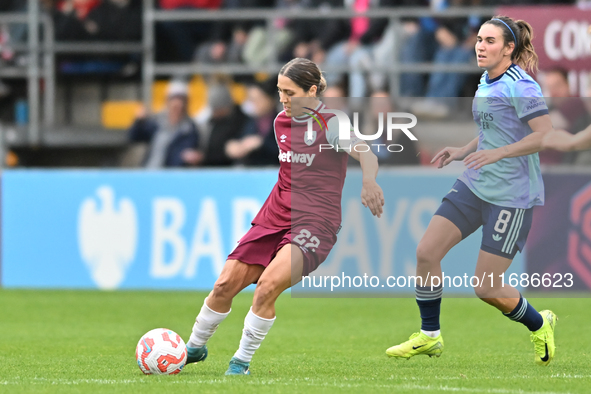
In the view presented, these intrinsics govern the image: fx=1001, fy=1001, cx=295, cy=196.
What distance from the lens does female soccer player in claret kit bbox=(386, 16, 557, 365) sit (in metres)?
5.91

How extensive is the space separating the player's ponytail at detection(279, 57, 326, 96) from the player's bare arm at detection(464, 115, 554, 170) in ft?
3.43

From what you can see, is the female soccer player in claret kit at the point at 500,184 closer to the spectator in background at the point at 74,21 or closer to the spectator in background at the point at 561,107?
the spectator in background at the point at 561,107

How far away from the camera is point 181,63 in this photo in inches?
569

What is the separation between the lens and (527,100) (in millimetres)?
5812

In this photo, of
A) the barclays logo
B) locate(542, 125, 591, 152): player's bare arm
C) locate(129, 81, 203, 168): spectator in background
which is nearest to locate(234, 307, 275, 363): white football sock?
locate(542, 125, 591, 152): player's bare arm

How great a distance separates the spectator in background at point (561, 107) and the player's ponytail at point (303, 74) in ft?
13.1

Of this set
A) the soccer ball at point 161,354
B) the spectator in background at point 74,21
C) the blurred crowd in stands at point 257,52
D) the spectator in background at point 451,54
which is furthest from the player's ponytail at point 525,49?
the spectator in background at point 74,21

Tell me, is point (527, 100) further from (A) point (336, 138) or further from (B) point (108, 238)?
(B) point (108, 238)

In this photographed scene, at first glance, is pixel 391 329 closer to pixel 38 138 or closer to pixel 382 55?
pixel 382 55

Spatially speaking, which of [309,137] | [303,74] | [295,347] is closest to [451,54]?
[295,347]

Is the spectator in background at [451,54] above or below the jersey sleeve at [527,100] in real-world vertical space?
below

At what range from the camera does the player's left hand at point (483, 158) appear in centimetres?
589

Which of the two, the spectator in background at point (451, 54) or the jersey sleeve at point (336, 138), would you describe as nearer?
the jersey sleeve at point (336, 138)

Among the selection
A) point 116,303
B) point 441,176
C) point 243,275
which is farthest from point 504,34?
point 116,303
